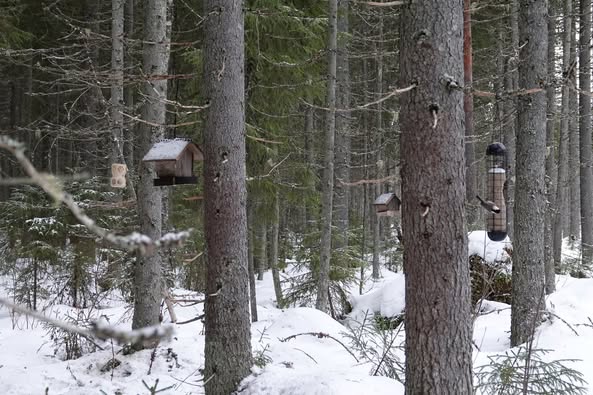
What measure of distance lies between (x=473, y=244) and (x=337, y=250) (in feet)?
9.44

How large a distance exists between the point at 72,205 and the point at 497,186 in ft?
22.4

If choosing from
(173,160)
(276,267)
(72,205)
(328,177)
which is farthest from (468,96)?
(72,205)

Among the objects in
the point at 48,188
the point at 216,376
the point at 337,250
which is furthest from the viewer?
the point at 337,250

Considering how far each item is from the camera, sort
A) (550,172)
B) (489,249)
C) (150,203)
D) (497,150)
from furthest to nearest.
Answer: (550,172)
(489,249)
(497,150)
(150,203)

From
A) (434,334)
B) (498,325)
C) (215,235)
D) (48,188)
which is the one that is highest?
(48,188)

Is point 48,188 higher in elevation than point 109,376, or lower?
higher

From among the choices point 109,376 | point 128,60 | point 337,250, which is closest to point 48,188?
point 109,376

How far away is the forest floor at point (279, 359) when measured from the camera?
14.1 feet

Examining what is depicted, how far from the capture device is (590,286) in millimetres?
8062

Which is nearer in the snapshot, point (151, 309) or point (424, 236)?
point (424, 236)

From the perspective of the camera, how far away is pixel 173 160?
4879 mm

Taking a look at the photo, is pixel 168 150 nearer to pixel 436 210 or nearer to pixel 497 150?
pixel 436 210

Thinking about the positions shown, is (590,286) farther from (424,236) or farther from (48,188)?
(48,188)

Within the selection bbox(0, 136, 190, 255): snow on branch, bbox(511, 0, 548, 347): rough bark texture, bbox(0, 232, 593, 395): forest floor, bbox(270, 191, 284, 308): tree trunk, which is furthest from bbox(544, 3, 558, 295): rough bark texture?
bbox(0, 136, 190, 255): snow on branch
